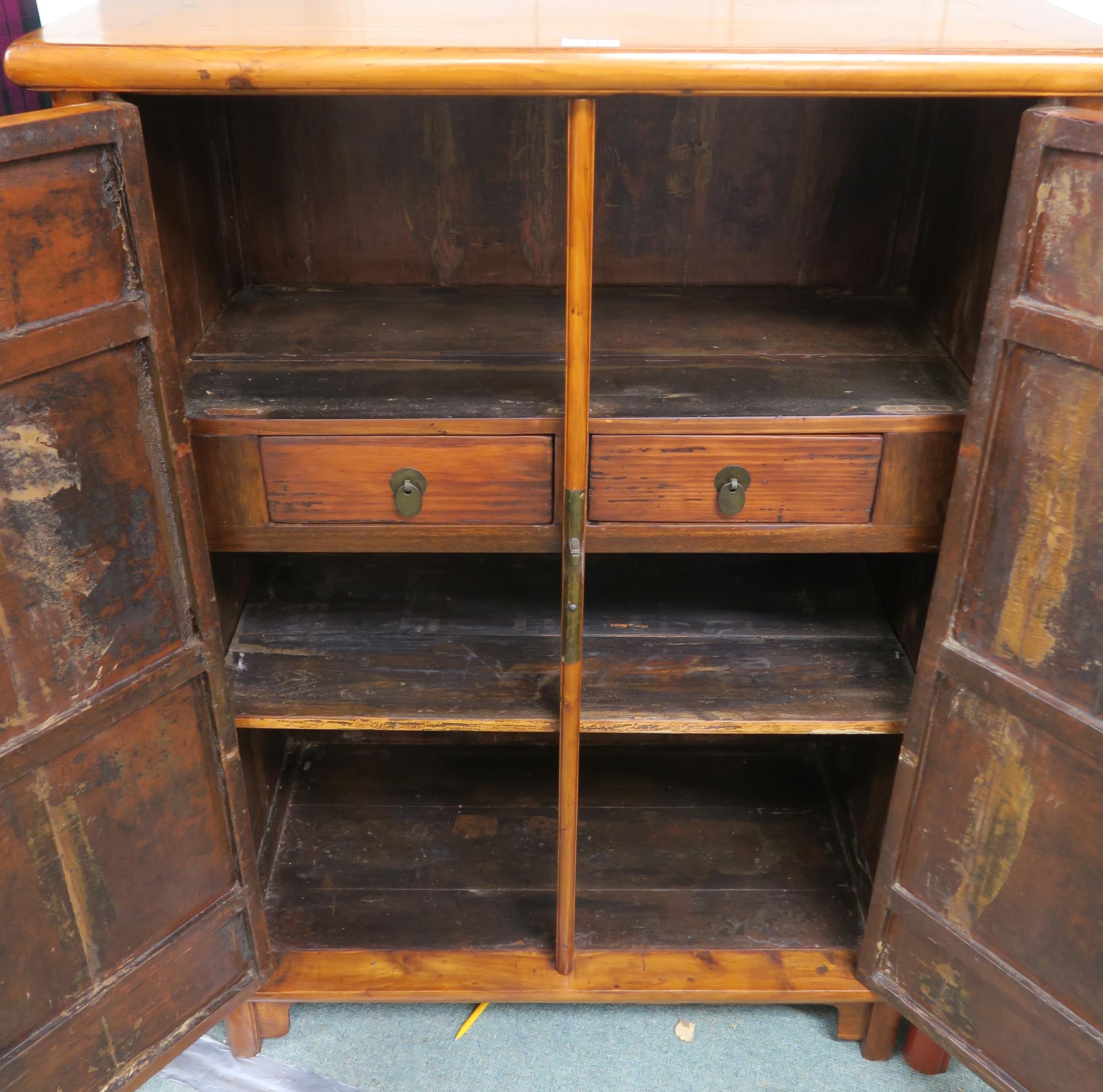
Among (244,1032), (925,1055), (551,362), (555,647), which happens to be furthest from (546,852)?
(551,362)

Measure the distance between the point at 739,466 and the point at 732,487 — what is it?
29mm

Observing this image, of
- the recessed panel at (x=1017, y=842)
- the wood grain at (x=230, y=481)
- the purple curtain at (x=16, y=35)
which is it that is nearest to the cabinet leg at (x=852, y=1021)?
the recessed panel at (x=1017, y=842)

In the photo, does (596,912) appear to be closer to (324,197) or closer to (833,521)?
(833,521)

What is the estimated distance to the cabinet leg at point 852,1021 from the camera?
1.79 metres

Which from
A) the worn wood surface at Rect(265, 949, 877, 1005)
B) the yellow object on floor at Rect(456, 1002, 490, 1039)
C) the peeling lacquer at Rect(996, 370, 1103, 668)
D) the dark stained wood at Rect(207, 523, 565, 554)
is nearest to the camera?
the peeling lacquer at Rect(996, 370, 1103, 668)

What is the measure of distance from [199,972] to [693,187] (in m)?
1.39

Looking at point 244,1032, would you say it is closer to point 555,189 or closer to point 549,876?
point 549,876

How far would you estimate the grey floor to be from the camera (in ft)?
5.75

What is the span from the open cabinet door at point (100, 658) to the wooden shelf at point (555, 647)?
204 mm

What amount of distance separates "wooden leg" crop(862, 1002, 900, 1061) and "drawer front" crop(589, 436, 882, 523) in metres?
0.87

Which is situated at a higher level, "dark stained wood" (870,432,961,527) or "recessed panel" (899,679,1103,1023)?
"dark stained wood" (870,432,961,527)

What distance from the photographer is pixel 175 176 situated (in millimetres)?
1465

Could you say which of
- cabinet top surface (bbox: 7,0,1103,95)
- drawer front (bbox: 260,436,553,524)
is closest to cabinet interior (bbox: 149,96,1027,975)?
drawer front (bbox: 260,436,553,524)

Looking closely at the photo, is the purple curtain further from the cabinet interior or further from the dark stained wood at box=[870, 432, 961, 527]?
the dark stained wood at box=[870, 432, 961, 527]
